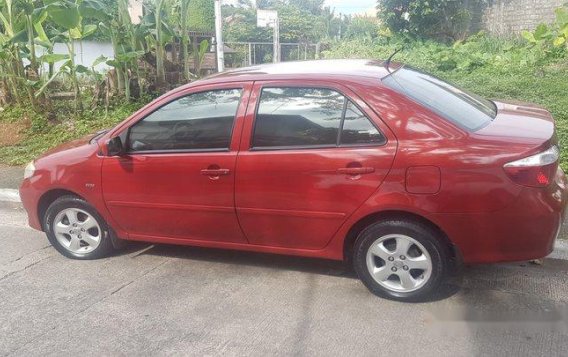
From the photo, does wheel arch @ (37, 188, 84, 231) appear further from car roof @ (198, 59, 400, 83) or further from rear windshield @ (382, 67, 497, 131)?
rear windshield @ (382, 67, 497, 131)

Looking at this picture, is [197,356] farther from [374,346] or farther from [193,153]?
[193,153]

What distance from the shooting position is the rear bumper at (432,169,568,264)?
127 inches

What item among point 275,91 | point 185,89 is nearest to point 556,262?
point 275,91

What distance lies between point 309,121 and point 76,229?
2317 millimetres

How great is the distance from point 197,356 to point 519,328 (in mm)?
1973

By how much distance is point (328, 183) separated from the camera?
3.58 metres

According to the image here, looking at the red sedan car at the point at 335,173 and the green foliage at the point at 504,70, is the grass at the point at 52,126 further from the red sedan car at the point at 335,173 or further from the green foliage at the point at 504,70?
the green foliage at the point at 504,70

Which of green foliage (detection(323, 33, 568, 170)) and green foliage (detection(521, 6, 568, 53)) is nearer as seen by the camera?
green foliage (detection(323, 33, 568, 170))

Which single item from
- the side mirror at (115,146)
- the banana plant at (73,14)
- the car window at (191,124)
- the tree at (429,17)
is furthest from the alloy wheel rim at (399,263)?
the tree at (429,17)

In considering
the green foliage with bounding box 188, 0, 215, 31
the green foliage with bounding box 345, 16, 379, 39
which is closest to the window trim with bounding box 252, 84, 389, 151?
the green foliage with bounding box 345, 16, 379, 39

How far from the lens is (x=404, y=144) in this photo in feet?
11.2

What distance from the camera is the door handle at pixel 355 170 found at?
3.46 metres

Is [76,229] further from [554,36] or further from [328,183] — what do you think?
[554,36]

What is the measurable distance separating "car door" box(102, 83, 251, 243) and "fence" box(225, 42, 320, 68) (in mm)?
12704
